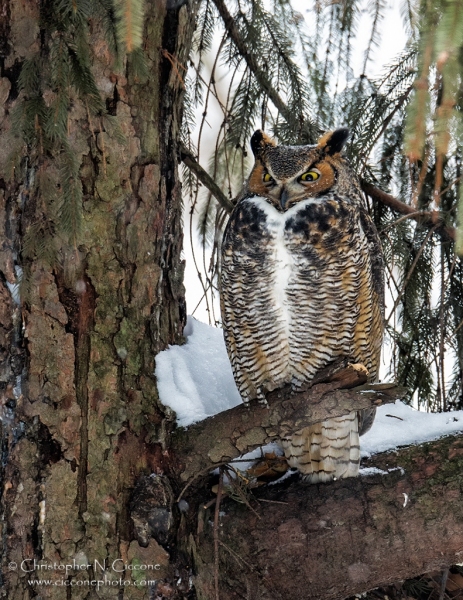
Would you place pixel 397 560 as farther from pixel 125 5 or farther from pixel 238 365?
pixel 125 5

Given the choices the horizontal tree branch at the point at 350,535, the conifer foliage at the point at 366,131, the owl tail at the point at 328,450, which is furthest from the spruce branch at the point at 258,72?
the horizontal tree branch at the point at 350,535

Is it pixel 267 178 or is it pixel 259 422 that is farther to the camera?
pixel 267 178

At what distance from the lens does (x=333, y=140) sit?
2119 millimetres

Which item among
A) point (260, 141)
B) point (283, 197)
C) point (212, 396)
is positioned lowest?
point (212, 396)

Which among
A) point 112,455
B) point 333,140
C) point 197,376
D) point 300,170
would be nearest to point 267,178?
point 300,170

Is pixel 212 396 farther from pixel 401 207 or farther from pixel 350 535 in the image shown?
pixel 401 207

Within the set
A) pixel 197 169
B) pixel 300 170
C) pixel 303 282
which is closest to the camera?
pixel 303 282

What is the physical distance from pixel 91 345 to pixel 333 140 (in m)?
0.97

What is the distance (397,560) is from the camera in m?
1.66

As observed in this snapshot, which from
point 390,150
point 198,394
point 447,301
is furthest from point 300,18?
point 198,394

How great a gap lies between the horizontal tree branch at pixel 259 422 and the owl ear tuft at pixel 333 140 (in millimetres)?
726

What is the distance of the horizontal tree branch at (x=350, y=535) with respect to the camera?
5.41 feet

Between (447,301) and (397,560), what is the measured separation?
98cm

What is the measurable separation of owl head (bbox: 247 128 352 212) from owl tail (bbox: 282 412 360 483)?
671mm
